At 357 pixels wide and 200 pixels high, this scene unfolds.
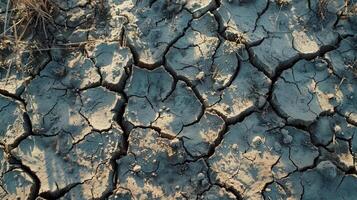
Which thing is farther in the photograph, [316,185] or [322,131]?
[322,131]

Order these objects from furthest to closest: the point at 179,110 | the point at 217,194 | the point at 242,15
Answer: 1. the point at 242,15
2. the point at 179,110
3. the point at 217,194

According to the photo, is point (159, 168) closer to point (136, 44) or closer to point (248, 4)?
point (136, 44)

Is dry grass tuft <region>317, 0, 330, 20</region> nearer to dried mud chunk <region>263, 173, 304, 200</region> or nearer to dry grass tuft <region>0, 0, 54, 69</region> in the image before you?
dried mud chunk <region>263, 173, 304, 200</region>

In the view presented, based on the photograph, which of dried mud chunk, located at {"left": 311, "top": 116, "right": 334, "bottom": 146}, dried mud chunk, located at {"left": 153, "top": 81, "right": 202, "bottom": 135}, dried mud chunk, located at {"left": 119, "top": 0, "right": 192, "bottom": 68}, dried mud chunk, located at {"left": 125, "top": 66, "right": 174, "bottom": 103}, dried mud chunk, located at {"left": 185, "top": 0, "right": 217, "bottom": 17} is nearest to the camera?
dried mud chunk, located at {"left": 311, "top": 116, "right": 334, "bottom": 146}

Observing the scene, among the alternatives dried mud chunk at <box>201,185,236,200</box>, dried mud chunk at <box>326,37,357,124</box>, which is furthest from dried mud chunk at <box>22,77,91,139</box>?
dried mud chunk at <box>326,37,357,124</box>

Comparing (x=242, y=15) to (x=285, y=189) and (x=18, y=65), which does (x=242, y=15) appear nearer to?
(x=285, y=189)

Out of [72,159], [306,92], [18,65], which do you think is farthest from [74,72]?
[306,92]
